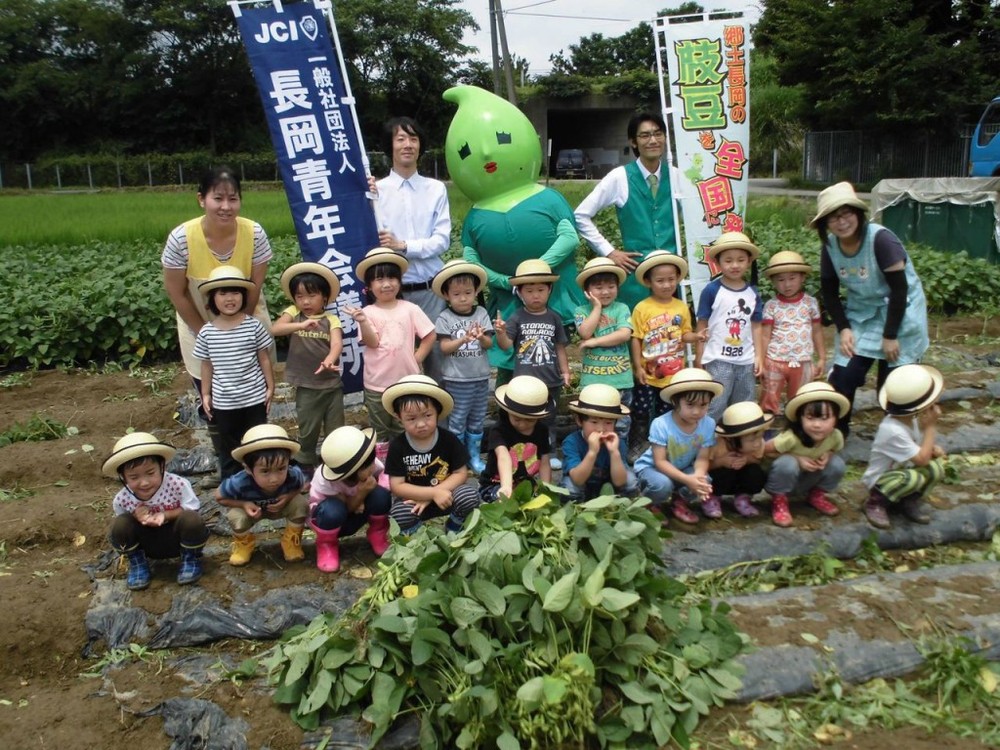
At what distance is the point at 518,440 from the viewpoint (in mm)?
4059

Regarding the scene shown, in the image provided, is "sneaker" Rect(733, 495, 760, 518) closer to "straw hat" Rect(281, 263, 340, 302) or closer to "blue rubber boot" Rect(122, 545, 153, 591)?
"straw hat" Rect(281, 263, 340, 302)

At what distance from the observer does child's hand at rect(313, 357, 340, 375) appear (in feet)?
14.1

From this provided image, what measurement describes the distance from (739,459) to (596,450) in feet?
2.80

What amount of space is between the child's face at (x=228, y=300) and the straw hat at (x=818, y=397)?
9.38 feet

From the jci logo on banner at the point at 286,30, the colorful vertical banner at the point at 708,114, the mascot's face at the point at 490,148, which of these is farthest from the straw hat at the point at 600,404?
the jci logo on banner at the point at 286,30

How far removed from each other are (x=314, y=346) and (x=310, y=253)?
3.46 feet

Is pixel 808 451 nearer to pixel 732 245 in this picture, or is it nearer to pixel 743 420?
pixel 743 420

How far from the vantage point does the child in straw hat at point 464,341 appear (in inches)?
180

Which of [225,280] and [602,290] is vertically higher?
[225,280]

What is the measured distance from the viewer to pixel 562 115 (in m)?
38.6

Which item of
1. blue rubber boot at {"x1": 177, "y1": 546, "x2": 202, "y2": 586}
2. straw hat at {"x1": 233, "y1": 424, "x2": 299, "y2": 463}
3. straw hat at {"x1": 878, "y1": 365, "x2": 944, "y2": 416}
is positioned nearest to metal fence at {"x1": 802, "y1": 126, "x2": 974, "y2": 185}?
straw hat at {"x1": 878, "y1": 365, "x2": 944, "y2": 416}

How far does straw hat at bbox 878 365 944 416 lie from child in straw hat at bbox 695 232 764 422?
0.84 meters

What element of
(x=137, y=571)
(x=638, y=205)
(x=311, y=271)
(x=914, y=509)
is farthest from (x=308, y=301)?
(x=914, y=509)

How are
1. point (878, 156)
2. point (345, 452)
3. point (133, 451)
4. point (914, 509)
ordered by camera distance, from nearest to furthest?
1. point (133, 451)
2. point (345, 452)
3. point (914, 509)
4. point (878, 156)
